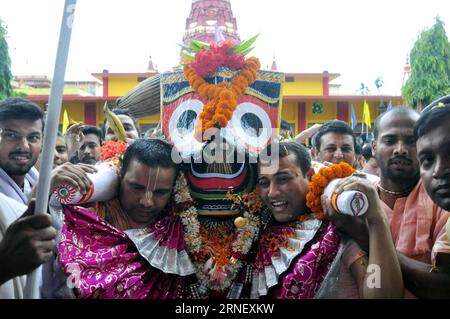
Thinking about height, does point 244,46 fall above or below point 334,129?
above

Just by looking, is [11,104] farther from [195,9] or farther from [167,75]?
[195,9]

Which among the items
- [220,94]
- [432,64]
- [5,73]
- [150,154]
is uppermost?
[432,64]

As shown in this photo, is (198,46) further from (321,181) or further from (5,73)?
(5,73)

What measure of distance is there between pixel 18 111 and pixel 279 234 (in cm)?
193

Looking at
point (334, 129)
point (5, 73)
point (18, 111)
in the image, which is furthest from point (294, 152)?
point (5, 73)

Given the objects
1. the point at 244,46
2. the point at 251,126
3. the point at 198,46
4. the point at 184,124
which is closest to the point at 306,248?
the point at 251,126

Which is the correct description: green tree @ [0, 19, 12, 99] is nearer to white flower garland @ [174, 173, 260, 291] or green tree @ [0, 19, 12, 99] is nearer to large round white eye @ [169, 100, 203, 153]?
large round white eye @ [169, 100, 203, 153]

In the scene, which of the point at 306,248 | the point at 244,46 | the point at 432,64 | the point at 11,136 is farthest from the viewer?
the point at 432,64

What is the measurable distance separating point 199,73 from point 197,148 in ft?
Result: 1.48

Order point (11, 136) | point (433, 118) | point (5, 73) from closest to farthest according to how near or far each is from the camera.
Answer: point (433, 118) < point (11, 136) < point (5, 73)

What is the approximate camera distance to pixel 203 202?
2779mm

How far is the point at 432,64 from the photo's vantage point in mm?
15984

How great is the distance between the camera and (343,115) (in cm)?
2042

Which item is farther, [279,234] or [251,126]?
[251,126]
